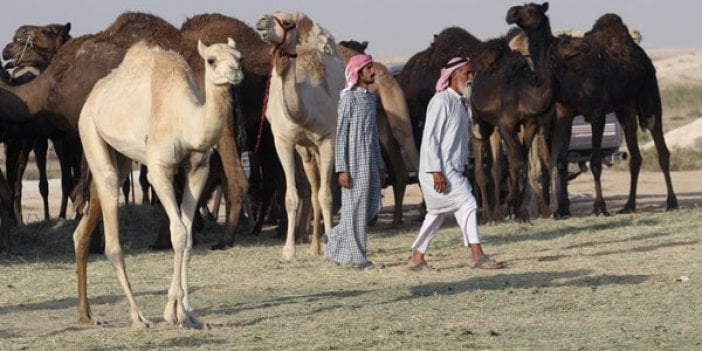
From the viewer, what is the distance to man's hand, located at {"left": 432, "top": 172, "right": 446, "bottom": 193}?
13.0 meters

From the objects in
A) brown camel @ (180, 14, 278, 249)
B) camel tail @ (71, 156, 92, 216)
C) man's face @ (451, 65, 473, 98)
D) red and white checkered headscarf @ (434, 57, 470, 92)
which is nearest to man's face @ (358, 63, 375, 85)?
red and white checkered headscarf @ (434, 57, 470, 92)

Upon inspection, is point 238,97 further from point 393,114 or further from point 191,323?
point 191,323

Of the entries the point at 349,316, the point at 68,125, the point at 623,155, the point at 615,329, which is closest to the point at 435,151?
the point at 349,316

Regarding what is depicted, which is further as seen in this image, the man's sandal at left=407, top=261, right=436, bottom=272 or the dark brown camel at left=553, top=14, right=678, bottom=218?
the dark brown camel at left=553, top=14, right=678, bottom=218

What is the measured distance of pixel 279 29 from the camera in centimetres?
1390

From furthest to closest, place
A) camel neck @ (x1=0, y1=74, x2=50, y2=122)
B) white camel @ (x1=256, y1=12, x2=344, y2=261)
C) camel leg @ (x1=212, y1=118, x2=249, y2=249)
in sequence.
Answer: camel neck @ (x1=0, y1=74, x2=50, y2=122) → camel leg @ (x1=212, y1=118, x2=249, y2=249) → white camel @ (x1=256, y1=12, x2=344, y2=261)

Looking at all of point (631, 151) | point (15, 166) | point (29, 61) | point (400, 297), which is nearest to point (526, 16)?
point (631, 151)

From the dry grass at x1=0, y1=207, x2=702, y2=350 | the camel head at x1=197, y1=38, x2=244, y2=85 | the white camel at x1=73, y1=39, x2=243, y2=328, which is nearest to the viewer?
the dry grass at x1=0, y1=207, x2=702, y2=350

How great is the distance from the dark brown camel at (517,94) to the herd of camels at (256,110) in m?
0.02

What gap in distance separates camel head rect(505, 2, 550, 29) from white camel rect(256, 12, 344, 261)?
329 centimetres

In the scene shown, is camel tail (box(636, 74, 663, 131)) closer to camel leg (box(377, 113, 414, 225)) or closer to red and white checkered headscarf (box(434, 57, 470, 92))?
camel leg (box(377, 113, 414, 225))

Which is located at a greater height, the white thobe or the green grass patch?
the white thobe

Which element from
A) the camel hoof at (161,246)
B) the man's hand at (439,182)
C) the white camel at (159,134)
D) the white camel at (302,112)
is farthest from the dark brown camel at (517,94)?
the white camel at (159,134)

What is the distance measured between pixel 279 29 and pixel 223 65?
391cm
